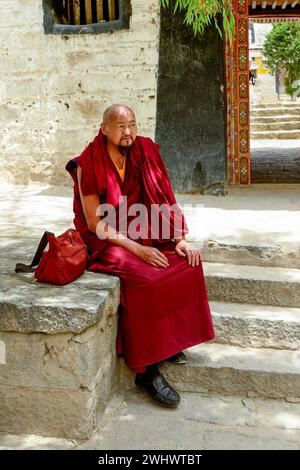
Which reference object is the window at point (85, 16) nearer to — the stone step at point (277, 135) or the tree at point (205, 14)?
the tree at point (205, 14)

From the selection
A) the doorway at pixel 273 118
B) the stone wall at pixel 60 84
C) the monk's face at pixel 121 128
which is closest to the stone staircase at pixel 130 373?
the monk's face at pixel 121 128

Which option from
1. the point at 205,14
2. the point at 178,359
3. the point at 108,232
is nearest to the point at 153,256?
the point at 108,232

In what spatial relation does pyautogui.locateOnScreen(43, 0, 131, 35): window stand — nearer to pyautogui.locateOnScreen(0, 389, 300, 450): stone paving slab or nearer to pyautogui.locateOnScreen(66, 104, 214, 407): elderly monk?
pyautogui.locateOnScreen(66, 104, 214, 407): elderly monk

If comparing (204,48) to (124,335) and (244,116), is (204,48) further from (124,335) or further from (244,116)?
(124,335)

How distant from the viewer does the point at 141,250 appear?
2992mm

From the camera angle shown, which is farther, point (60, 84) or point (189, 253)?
point (60, 84)

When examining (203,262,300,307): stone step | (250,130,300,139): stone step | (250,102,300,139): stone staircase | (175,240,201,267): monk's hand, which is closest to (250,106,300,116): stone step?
(250,102,300,139): stone staircase

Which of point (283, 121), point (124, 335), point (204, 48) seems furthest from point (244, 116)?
point (283, 121)

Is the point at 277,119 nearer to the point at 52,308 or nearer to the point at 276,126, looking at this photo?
the point at 276,126

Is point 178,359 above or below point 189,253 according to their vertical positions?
below

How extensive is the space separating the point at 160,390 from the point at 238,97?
16.6 ft

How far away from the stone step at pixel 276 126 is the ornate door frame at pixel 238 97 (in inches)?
360

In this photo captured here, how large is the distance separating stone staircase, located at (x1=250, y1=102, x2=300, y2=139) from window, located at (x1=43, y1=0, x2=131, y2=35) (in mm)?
9392

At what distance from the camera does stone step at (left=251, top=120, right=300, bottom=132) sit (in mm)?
15789
